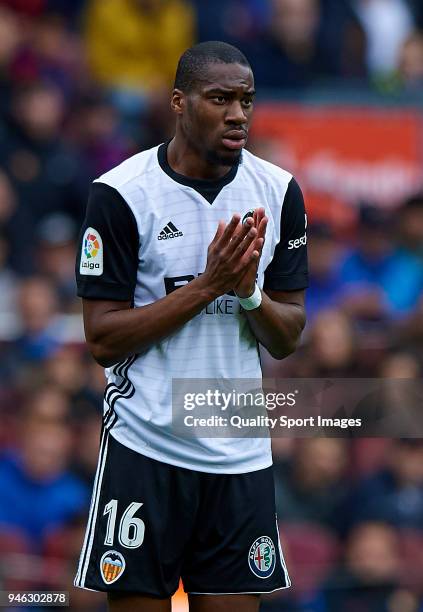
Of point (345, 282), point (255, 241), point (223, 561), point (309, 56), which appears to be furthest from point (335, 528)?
point (309, 56)

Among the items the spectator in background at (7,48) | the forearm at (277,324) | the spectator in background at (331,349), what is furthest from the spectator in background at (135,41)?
the forearm at (277,324)

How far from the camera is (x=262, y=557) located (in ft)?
13.8

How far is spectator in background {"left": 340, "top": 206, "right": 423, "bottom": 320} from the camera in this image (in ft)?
28.4

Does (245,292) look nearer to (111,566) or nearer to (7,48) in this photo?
(111,566)

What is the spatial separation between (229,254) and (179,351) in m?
0.41

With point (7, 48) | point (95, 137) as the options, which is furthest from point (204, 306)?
point (7, 48)

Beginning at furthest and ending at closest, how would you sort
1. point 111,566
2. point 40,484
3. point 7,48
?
point 7,48, point 40,484, point 111,566

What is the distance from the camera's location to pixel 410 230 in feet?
29.0

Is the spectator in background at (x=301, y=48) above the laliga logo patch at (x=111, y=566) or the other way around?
above

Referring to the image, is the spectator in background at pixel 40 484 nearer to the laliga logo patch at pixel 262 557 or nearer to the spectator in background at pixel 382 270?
the spectator in background at pixel 382 270

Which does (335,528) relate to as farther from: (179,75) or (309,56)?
(309,56)

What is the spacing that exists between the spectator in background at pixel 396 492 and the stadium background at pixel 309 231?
0.04ft

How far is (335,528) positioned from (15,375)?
82.1 inches

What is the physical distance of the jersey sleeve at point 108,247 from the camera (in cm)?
410
